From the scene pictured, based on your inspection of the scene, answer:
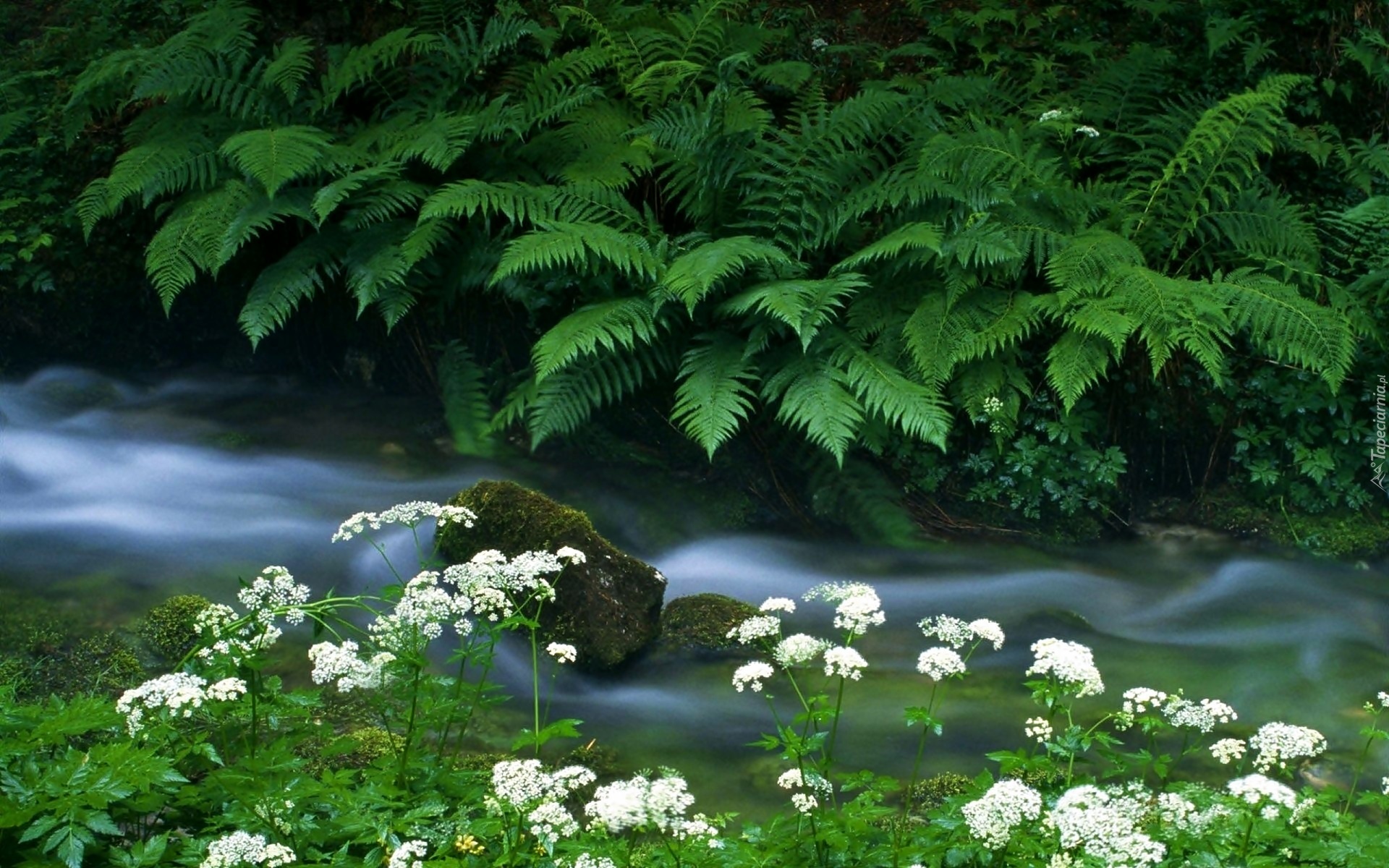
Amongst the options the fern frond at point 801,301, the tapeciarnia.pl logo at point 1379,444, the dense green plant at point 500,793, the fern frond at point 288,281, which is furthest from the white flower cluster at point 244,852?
the tapeciarnia.pl logo at point 1379,444

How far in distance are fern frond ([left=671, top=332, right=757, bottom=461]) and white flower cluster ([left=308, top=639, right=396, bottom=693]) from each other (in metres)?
2.25

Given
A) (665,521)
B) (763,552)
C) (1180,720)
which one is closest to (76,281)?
(665,521)

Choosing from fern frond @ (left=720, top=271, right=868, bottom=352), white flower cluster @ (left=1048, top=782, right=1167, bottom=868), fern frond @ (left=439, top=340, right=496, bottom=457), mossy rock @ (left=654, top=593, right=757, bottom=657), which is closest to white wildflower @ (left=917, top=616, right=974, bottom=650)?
white flower cluster @ (left=1048, top=782, right=1167, bottom=868)

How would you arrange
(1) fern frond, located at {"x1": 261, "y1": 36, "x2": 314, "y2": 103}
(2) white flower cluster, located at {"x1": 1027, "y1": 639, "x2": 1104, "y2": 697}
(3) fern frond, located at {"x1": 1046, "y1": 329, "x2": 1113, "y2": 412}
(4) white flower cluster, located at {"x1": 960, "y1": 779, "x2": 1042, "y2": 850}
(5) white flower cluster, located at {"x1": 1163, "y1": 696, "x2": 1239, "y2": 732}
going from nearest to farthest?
(4) white flower cluster, located at {"x1": 960, "y1": 779, "x2": 1042, "y2": 850}
(2) white flower cluster, located at {"x1": 1027, "y1": 639, "x2": 1104, "y2": 697}
(5) white flower cluster, located at {"x1": 1163, "y1": 696, "x2": 1239, "y2": 732}
(3) fern frond, located at {"x1": 1046, "y1": 329, "x2": 1113, "y2": 412}
(1) fern frond, located at {"x1": 261, "y1": 36, "x2": 314, "y2": 103}

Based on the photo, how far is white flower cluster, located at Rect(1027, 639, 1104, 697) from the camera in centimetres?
230

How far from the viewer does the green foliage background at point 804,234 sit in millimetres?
5137

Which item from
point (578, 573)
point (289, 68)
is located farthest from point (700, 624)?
point (289, 68)

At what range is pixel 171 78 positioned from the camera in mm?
5934

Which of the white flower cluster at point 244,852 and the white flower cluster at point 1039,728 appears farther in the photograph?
the white flower cluster at point 1039,728

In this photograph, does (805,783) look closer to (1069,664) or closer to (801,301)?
(1069,664)

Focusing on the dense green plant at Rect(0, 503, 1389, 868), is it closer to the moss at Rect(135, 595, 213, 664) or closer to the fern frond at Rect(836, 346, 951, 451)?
the moss at Rect(135, 595, 213, 664)

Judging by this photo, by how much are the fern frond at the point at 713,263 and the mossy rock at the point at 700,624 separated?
1128 millimetres

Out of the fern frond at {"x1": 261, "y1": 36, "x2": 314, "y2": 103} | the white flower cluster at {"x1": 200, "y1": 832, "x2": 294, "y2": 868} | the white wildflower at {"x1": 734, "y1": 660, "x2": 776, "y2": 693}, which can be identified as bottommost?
the white flower cluster at {"x1": 200, "y1": 832, "x2": 294, "y2": 868}

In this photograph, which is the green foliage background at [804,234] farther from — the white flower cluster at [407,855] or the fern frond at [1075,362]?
the white flower cluster at [407,855]
